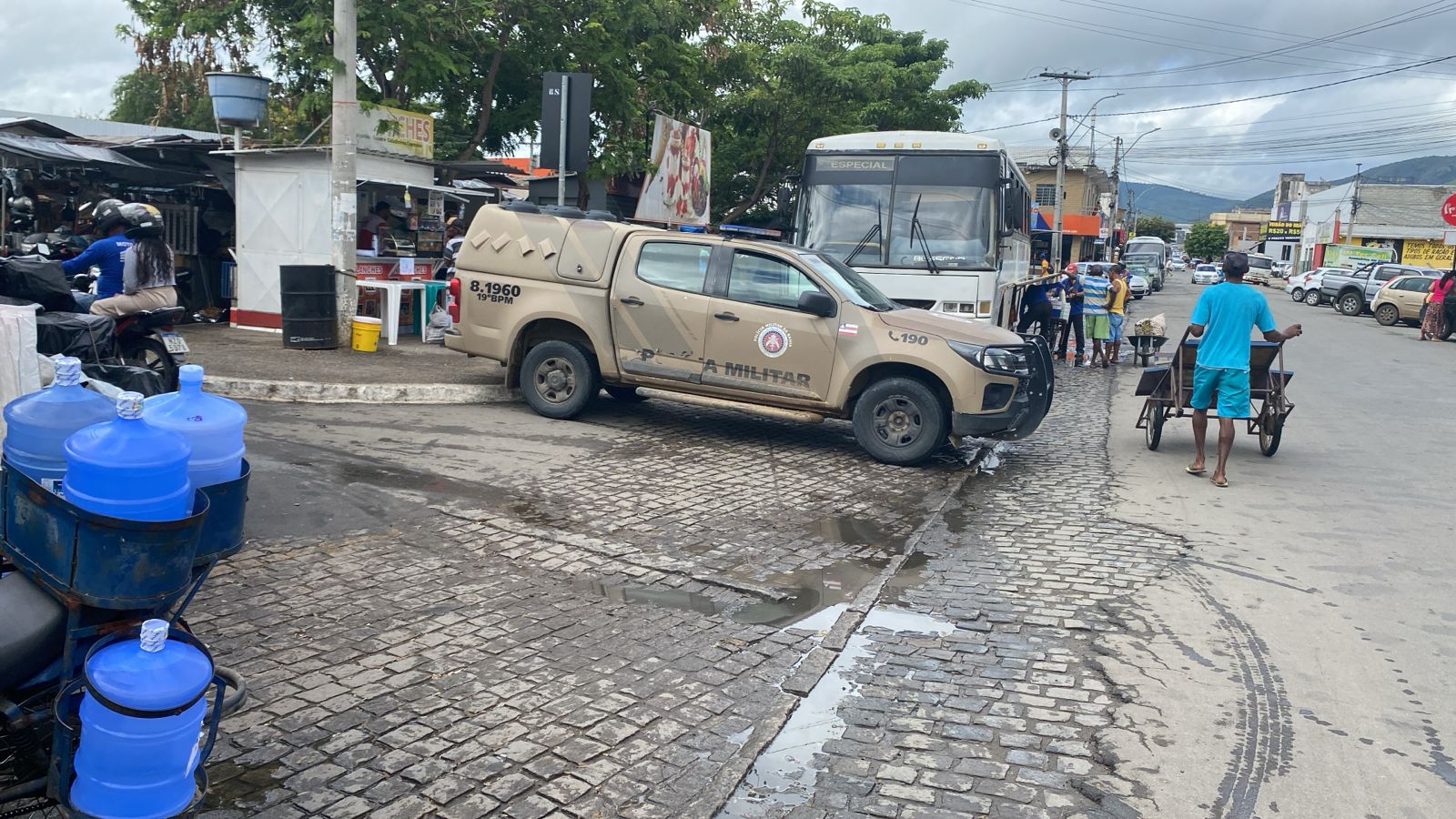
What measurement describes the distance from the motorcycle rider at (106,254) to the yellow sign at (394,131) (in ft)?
20.9

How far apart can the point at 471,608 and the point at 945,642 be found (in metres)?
2.36

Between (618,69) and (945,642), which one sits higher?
(618,69)

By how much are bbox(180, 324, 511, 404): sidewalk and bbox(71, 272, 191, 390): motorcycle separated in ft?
4.15

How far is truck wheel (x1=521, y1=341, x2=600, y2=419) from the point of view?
9992mm

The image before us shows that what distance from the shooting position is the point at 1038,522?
757cm

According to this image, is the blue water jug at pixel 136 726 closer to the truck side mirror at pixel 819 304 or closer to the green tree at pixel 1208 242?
the truck side mirror at pixel 819 304

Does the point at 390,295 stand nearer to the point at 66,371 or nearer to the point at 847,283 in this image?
the point at 847,283

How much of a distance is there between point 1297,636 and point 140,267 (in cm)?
871

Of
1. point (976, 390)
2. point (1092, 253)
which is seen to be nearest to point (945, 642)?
point (976, 390)

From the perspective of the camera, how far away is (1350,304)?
35.8 metres

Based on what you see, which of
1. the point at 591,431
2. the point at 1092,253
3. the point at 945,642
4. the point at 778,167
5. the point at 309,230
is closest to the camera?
the point at 945,642

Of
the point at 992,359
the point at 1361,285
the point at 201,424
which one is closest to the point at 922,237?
the point at 992,359

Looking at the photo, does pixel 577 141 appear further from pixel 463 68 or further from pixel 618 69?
pixel 618 69

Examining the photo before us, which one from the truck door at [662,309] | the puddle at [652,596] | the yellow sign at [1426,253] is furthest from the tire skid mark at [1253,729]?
the yellow sign at [1426,253]
